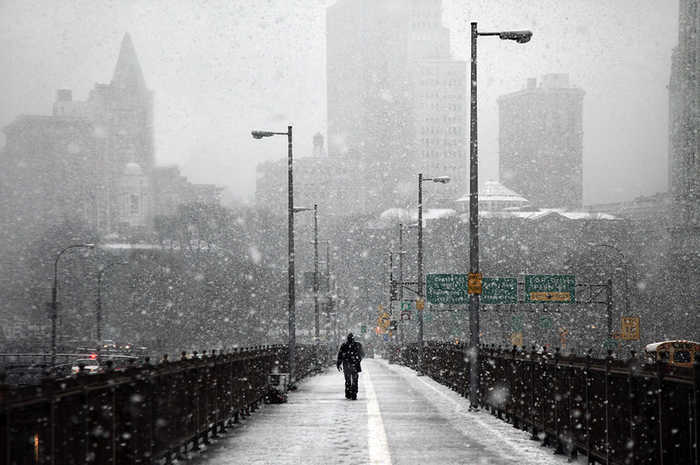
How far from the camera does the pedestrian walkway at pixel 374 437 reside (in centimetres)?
1363

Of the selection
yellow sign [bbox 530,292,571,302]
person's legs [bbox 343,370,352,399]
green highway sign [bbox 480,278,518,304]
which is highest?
green highway sign [bbox 480,278,518,304]

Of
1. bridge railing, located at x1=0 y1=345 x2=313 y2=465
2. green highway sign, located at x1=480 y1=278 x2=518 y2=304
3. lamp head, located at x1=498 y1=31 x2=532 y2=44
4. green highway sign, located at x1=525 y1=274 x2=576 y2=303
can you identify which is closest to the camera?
bridge railing, located at x1=0 y1=345 x2=313 y2=465

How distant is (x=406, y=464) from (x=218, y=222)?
370 feet

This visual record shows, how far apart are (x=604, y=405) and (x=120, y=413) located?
18.0ft

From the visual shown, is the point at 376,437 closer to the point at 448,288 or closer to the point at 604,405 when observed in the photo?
the point at 604,405

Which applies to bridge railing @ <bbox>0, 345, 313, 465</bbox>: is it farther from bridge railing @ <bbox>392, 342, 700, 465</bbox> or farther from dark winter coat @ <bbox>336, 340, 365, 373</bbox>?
dark winter coat @ <bbox>336, 340, 365, 373</bbox>

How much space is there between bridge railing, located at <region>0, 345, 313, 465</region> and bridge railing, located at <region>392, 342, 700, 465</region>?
4911 mm

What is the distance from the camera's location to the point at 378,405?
2391 centimetres

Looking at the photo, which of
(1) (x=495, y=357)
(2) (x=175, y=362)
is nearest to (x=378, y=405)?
(1) (x=495, y=357)

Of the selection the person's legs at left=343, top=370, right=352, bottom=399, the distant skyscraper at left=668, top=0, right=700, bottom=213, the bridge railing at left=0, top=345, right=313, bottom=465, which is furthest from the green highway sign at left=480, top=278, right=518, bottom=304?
the distant skyscraper at left=668, top=0, right=700, bottom=213

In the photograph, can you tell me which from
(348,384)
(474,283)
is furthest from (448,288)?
(474,283)

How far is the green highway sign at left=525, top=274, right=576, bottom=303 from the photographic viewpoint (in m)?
69.6

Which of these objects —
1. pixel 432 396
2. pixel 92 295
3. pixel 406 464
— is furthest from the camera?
pixel 92 295

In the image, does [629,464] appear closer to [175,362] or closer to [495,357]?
[175,362]
